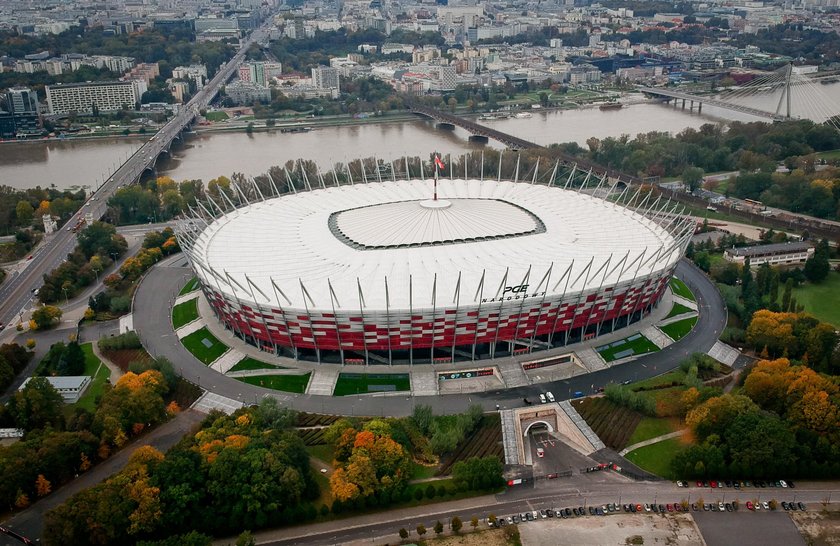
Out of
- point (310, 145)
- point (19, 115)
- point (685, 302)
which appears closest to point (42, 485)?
point (685, 302)

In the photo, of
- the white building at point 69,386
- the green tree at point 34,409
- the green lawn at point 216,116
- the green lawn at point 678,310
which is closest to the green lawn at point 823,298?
the green lawn at point 678,310

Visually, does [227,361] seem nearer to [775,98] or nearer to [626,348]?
[626,348]

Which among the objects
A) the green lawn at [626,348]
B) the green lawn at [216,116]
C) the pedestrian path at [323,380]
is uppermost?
the green lawn at [216,116]

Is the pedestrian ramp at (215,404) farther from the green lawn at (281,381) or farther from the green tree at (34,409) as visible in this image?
the green tree at (34,409)

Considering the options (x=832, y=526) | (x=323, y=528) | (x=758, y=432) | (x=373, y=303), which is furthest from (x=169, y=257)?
(x=832, y=526)

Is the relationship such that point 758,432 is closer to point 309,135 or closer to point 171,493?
point 171,493

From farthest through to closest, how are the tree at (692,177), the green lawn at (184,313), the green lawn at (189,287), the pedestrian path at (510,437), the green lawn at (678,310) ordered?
the tree at (692,177) → the green lawn at (189,287) → the green lawn at (678,310) → the green lawn at (184,313) → the pedestrian path at (510,437)

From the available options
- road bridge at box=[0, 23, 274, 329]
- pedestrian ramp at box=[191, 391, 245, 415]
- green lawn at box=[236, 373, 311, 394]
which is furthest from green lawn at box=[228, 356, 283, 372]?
road bridge at box=[0, 23, 274, 329]
